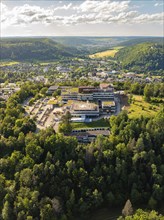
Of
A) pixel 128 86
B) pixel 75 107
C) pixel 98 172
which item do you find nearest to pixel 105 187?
pixel 98 172

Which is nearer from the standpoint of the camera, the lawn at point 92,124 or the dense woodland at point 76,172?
the dense woodland at point 76,172

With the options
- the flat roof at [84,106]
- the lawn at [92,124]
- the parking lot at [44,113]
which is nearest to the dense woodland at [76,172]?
the lawn at [92,124]

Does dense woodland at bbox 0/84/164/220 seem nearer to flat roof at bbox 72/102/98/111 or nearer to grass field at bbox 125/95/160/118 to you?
grass field at bbox 125/95/160/118

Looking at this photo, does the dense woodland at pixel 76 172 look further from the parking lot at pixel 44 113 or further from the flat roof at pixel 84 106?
the flat roof at pixel 84 106

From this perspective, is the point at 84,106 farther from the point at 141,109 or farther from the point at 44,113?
the point at 141,109

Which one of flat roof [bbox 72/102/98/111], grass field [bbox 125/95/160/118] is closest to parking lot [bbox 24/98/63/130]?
flat roof [bbox 72/102/98/111]

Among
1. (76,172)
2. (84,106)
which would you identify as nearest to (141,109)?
(84,106)
